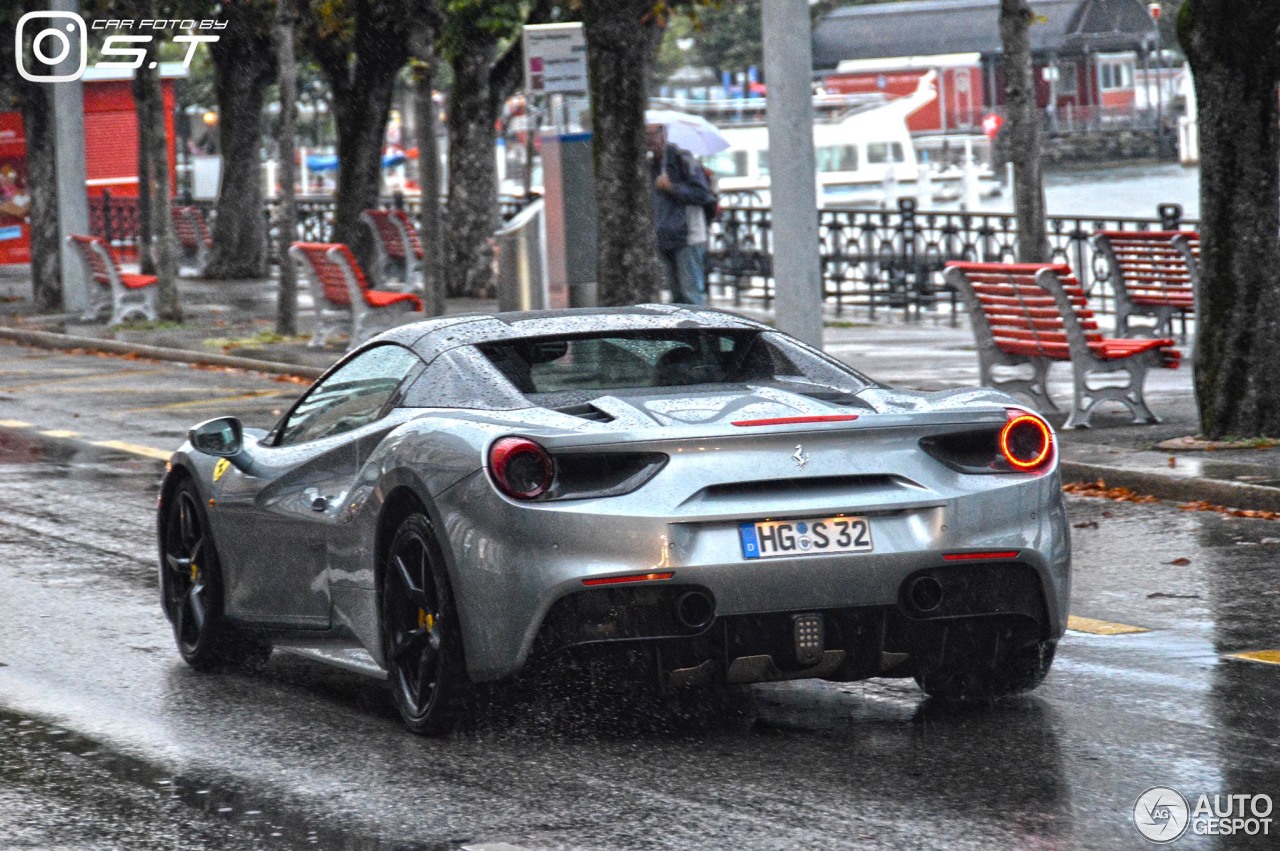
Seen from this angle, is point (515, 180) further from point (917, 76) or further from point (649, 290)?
point (649, 290)

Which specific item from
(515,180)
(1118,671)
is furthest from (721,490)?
(515,180)

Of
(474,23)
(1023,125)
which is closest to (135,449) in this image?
(1023,125)

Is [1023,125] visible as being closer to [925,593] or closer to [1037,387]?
[1037,387]

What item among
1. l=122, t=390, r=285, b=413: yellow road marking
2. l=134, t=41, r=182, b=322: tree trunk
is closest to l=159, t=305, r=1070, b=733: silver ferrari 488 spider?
l=122, t=390, r=285, b=413: yellow road marking

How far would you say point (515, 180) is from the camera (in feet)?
231

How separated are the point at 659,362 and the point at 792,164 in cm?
775

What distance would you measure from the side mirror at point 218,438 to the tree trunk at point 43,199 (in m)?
21.6

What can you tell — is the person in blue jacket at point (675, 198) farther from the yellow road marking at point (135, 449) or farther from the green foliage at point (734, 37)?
the green foliage at point (734, 37)

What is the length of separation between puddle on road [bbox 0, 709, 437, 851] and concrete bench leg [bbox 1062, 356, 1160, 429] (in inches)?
325

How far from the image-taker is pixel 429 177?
2109cm

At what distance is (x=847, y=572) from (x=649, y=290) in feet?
41.8

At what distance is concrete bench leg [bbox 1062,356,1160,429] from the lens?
45.1 feet

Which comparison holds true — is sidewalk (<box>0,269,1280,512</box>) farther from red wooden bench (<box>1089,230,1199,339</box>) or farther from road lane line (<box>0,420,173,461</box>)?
road lane line (<box>0,420,173,461</box>)

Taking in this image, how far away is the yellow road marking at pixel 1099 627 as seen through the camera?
26.5 ft
